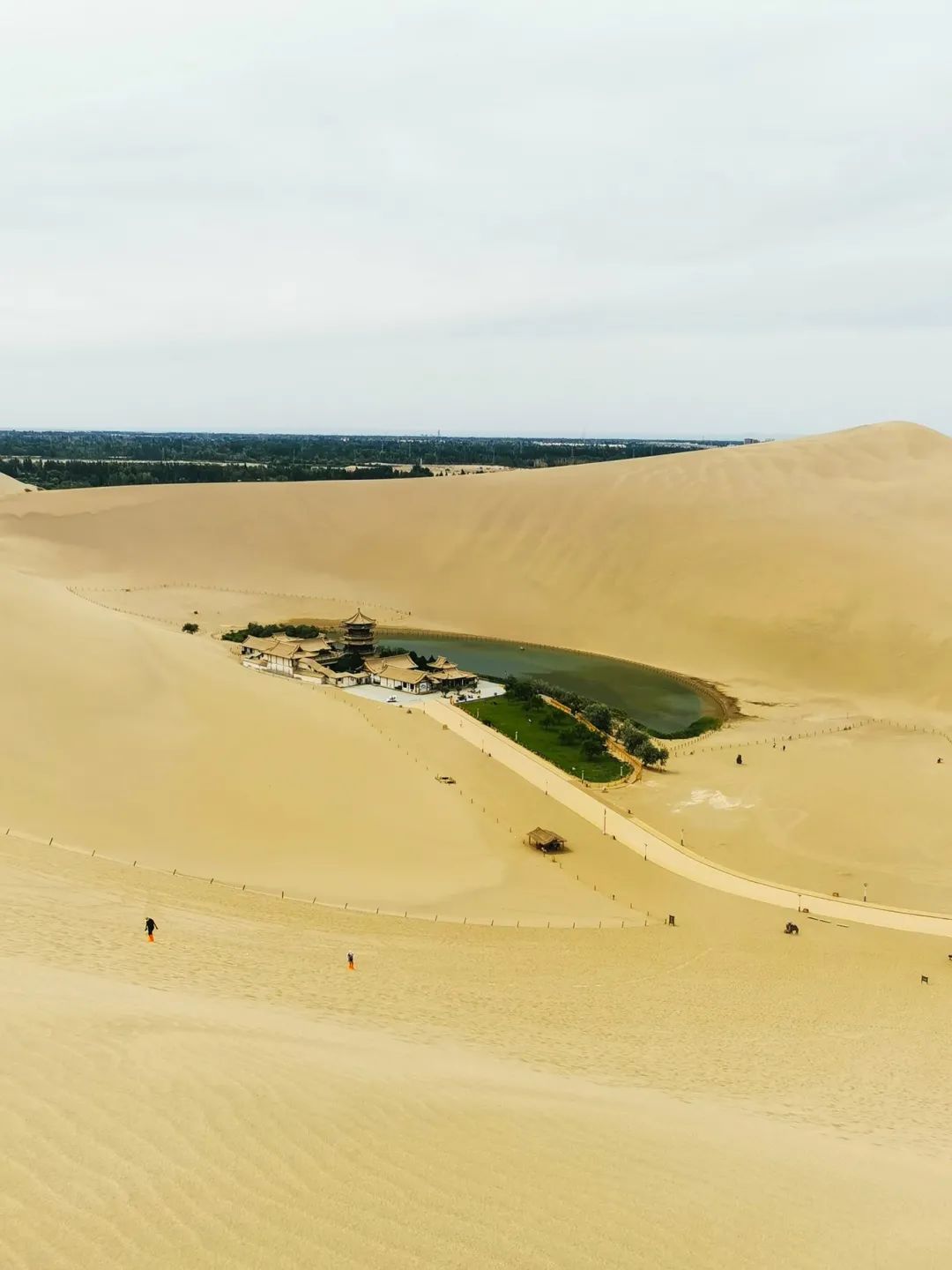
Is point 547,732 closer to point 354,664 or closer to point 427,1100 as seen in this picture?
point 354,664

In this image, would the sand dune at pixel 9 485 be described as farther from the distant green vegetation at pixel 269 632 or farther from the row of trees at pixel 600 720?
the row of trees at pixel 600 720

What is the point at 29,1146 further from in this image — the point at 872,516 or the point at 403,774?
the point at 872,516

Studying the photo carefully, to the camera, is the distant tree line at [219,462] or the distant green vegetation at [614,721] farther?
the distant tree line at [219,462]

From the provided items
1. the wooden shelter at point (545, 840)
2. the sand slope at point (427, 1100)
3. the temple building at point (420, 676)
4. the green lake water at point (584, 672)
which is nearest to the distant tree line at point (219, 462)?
the green lake water at point (584, 672)

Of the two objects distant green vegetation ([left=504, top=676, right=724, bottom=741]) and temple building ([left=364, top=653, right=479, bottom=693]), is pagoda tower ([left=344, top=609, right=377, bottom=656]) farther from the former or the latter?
distant green vegetation ([left=504, top=676, right=724, bottom=741])

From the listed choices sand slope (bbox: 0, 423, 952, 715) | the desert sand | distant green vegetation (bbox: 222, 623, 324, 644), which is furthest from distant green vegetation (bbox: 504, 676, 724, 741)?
distant green vegetation (bbox: 222, 623, 324, 644)

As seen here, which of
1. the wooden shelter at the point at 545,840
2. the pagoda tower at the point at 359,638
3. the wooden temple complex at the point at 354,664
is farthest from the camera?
the pagoda tower at the point at 359,638

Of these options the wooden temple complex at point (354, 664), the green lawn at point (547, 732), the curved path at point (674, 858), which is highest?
the wooden temple complex at point (354, 664)
